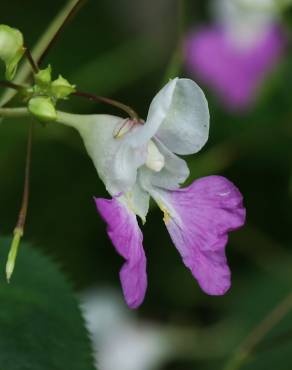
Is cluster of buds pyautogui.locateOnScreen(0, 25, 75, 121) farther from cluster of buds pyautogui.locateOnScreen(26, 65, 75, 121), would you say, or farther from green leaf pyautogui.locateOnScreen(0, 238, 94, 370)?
green leaf pyautogui.locateOnScreen(0, 238, 94, 370)

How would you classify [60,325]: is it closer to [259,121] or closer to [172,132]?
[172,132]

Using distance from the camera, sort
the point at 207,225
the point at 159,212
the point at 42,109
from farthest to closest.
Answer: the point at 159,212 → the point at 207,225 → the point at 42,109

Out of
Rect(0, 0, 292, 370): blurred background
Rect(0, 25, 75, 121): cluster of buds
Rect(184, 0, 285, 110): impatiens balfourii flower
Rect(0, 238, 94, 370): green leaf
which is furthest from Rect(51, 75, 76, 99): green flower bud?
Rect(184, 0, 285, 110): impatiens balfourii flower

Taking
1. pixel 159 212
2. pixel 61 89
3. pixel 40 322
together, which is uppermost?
pixel 61 89

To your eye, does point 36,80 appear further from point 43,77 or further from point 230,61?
→ point 230,61

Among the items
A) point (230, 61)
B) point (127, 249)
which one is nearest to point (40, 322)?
point (127, 249)
